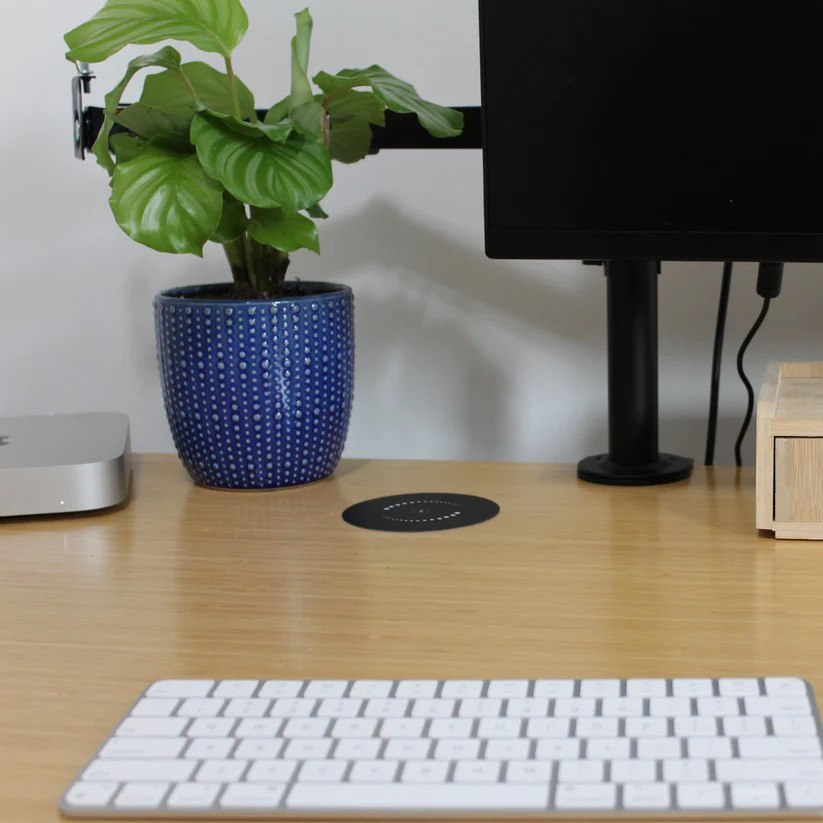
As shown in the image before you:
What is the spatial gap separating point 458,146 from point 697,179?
0.23m

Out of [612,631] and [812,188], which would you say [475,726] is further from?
[812,188]

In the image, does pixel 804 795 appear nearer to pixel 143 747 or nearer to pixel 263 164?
pixel 143 747

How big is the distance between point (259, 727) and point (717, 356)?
67 centimetres

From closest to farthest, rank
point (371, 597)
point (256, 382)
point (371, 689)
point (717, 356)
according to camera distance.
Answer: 1. point (371, 689)
2. point (371, 597)
3. point (256, 382)
4. point (717, 356)

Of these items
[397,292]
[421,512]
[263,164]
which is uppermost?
[263,164]

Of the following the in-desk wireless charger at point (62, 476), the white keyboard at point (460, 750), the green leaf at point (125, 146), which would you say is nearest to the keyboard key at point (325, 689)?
the white keyboard at point (460, 750)

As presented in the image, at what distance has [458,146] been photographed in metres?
0.97

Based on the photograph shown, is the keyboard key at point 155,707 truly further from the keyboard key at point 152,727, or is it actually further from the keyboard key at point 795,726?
the keyboard key at point 795,726

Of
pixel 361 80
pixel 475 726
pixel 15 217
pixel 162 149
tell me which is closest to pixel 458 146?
pixel 361 80

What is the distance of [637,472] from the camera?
906 mm

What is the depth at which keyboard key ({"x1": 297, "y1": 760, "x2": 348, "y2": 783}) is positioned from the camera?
43cm

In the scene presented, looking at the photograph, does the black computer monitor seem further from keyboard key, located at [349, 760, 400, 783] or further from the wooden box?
keyboard key, located at [349, 760, 400, 783]

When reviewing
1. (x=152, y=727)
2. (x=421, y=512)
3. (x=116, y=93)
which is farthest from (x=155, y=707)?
(x=116, y=93)

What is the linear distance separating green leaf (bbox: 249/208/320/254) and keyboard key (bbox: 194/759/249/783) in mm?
464
